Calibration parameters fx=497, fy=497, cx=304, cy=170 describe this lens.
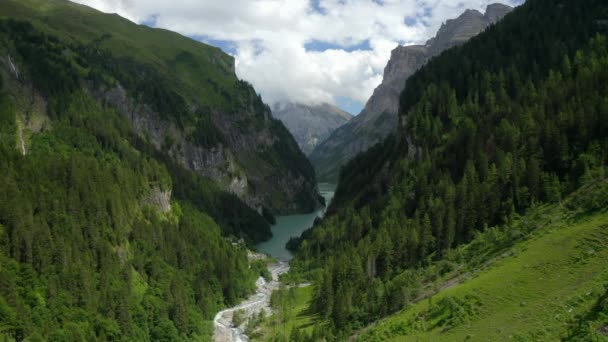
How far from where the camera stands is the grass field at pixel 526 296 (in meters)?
52.2

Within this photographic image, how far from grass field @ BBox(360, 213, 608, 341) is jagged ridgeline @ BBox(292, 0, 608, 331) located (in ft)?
36.6

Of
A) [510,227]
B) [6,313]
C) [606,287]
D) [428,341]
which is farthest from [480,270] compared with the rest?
[6,313]

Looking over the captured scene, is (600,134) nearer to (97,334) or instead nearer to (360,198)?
(360,198)

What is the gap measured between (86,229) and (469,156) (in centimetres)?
8435

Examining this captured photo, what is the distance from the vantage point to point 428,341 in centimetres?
6069

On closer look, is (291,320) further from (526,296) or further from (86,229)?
(526,296)

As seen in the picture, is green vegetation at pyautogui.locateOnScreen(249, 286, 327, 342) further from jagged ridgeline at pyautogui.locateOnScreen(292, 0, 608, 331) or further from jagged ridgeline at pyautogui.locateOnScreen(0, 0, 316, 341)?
jagged ridgeline at pyautogui.locateOnScreen(0, 0, 316, 341)

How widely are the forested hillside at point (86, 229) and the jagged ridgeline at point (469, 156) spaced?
2943 centimetres

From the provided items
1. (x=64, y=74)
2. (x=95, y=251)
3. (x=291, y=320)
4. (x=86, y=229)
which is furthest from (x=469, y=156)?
(x=64, y=74)

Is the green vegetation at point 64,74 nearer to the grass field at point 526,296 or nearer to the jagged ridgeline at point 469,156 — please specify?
the jagged ridgeline at point 469,156

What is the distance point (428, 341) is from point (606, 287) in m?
21.1

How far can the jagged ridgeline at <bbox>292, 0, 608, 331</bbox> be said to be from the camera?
303ft

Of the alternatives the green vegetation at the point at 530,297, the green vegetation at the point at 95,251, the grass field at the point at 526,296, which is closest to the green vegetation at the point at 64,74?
the green vegetation at the point at 95,251

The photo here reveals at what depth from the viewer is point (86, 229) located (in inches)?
3895
